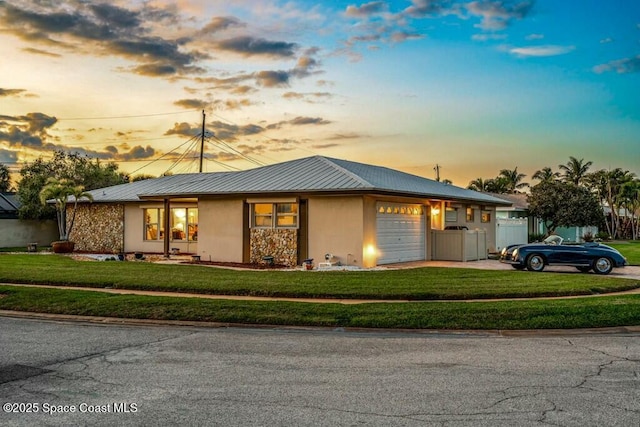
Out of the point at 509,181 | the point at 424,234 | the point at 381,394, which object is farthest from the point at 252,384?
the point at 509,181

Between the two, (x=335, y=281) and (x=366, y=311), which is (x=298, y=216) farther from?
(x=366, y=311)

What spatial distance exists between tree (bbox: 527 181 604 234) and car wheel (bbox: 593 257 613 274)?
25.0 m

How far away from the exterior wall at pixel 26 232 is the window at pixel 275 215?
21.0 m

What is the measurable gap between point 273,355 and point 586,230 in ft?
170

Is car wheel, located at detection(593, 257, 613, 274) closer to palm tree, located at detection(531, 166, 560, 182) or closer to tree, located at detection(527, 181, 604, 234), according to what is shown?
tree, located at detection(527, 181, 604, 234)

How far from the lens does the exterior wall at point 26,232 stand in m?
35.2

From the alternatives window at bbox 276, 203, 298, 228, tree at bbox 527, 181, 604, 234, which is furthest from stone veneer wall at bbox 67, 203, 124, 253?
tree at bbox 527, 181, 604, 234

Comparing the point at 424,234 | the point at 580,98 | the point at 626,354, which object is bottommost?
the point at 626,354

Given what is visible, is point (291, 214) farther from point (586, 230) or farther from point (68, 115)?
point (586, 230)

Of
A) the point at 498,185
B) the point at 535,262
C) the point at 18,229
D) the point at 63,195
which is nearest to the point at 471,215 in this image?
the point at 535,262

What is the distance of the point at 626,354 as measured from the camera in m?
8.12

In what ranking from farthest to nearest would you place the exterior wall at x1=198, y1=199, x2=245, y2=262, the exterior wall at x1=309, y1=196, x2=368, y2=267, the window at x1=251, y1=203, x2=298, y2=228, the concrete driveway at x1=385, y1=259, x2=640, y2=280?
the exterior wall at x1=198, y1=199, x2=245, y2=262 < the window at x1=251, y1=203, x2=298, y2=228 < the exterior wall at x1=309, y1=196, x2=368, y2=267 < the concrete driveway at x1=385, y1=259, x2=640, y2=280

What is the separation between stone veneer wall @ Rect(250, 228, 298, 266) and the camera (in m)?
21.8

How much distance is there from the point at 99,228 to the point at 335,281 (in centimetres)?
1907
